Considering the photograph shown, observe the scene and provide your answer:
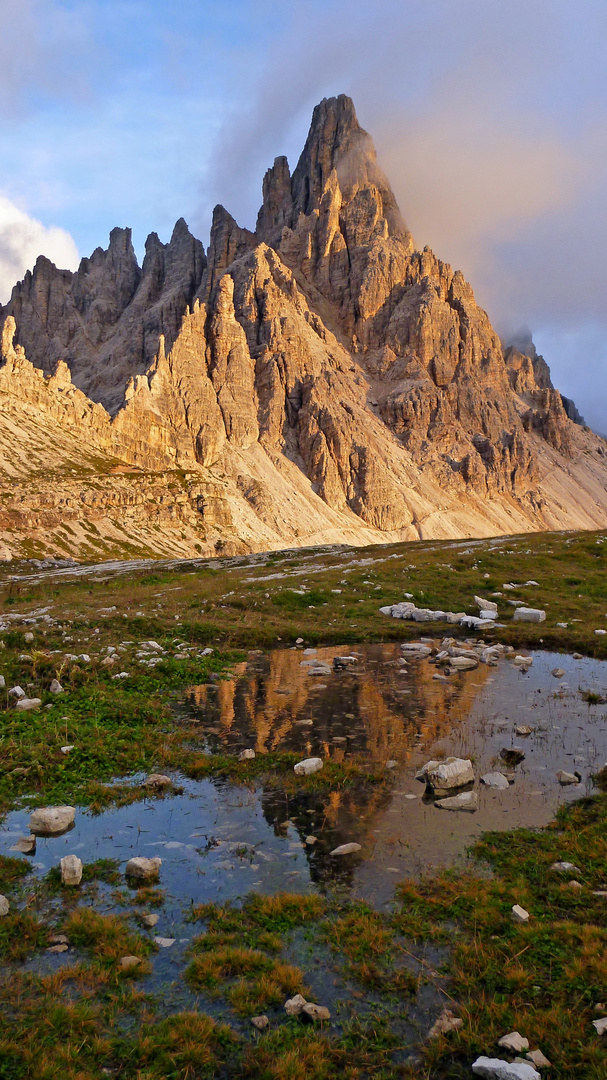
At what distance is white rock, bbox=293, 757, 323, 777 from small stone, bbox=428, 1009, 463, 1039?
536 centimetres

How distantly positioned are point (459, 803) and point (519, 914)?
296 cm

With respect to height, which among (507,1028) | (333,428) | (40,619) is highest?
(333,428)

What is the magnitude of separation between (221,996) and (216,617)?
66.1 feet

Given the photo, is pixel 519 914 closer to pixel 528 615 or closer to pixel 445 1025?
pixel 445 1025

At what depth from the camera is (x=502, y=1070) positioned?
5141 millimetres

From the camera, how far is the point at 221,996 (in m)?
6.07

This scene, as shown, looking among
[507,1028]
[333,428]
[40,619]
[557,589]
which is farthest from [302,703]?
[333,428]

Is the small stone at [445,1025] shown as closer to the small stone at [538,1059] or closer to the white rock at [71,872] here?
the small stone at [538,1059]

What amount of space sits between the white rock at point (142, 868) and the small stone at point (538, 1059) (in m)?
4.75

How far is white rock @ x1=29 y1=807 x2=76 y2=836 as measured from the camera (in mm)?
9078

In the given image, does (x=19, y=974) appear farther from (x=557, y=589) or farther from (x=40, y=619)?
(x=557, y=589)

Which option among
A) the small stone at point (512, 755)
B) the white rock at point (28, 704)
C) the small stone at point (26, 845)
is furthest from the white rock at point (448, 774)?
the white rock at point (28, 704)

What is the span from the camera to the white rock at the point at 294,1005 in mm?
5863

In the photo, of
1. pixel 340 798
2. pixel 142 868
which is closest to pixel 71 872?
pixel 142 868
